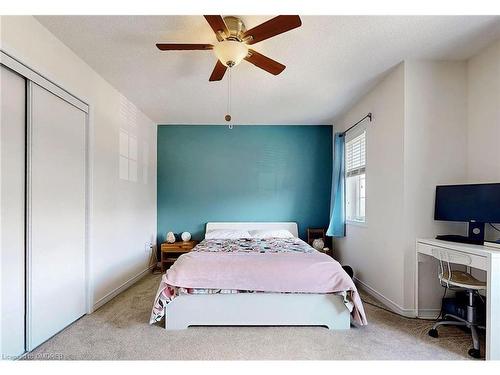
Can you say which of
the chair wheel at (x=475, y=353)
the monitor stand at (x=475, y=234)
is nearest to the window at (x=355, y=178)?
the monitor stand at (x=475, y=234)

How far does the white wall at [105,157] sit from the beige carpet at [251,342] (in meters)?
0.67

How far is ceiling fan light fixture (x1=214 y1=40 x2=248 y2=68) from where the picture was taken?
1.96 meters

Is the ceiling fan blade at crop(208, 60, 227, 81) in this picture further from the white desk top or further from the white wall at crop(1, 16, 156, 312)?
the white desk top

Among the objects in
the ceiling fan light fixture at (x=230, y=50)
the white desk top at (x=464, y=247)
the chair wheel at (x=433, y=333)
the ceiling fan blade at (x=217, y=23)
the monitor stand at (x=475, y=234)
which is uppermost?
the ceiling fan blade at (x=217, y=23)

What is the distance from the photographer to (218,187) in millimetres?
4766

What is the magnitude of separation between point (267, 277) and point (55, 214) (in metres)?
1.88

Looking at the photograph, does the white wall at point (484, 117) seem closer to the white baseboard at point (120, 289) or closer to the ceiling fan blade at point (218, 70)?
the ceiling fan blade at point (218, 70)

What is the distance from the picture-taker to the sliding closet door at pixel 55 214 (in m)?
2.06

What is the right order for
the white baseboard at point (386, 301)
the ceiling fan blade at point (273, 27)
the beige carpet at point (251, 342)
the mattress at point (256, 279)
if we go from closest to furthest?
the ceiling fan blade at point (273, 27), the beige carpet at point (251, 342), the mattress at point (256, 279), the white baseboard at point (386, 301)

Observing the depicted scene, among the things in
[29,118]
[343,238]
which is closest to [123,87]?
[29,118]

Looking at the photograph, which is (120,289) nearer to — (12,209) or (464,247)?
(12,209)

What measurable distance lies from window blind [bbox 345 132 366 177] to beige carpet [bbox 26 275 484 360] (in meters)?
2.01

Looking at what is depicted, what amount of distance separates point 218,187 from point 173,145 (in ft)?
3.52

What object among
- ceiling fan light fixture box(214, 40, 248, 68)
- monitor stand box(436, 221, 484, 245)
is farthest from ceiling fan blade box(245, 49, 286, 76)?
monitor stand box(436, 221, 484, 245)
